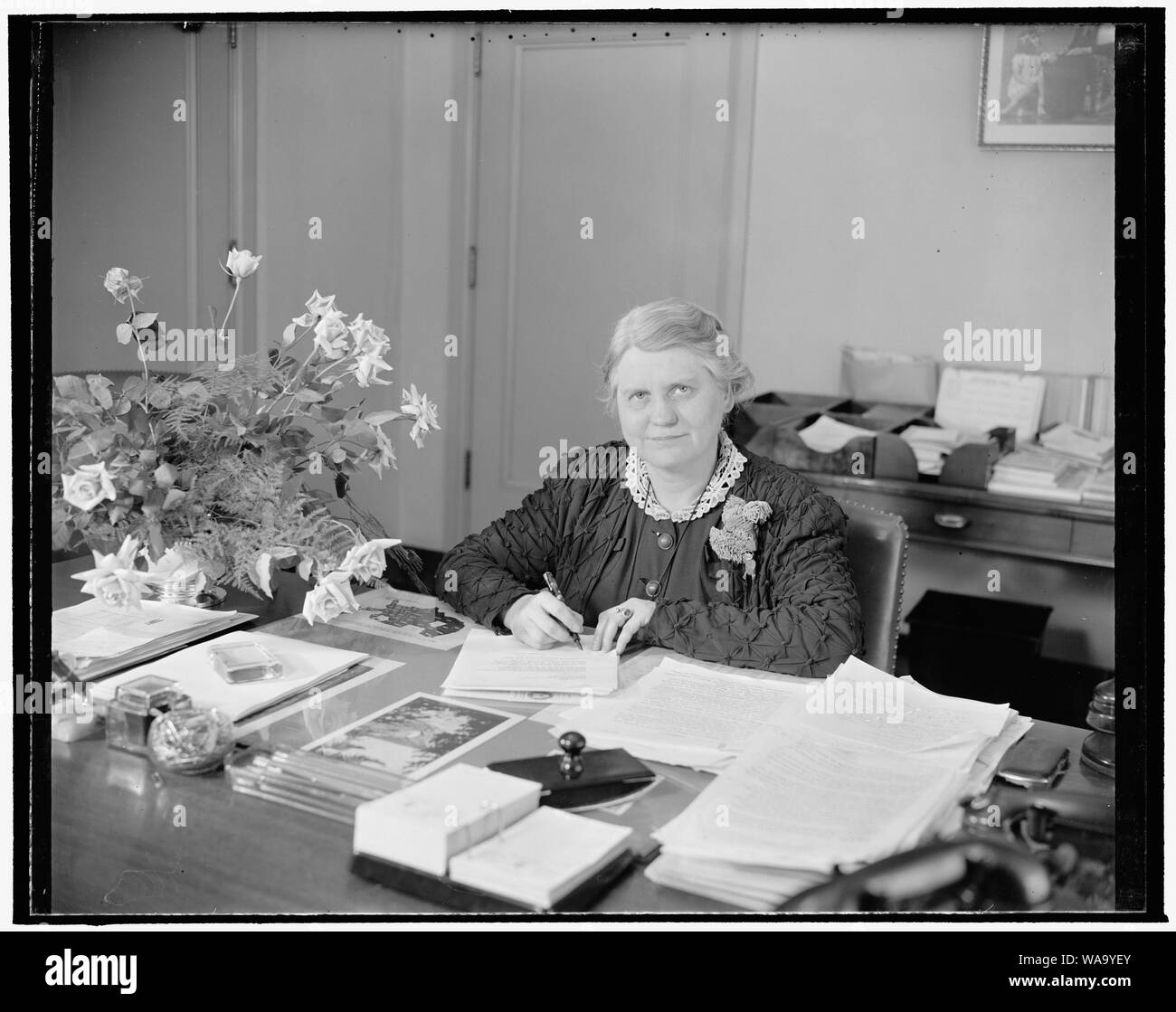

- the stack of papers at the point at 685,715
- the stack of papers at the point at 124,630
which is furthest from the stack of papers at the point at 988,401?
the stack of papers at the point at 124,630

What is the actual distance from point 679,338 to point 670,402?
0.39 ft

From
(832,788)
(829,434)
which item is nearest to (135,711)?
(832,788)

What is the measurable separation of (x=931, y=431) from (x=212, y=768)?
2.31 metres

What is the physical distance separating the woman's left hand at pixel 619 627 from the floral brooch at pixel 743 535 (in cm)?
35

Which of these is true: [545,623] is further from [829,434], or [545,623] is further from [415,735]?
[829,434]

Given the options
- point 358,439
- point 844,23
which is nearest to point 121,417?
point 358,439

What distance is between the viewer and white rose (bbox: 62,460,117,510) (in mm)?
1470

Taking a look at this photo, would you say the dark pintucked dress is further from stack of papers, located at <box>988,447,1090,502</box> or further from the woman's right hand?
stack of papers, located at <box>988,447,1090,502</box>

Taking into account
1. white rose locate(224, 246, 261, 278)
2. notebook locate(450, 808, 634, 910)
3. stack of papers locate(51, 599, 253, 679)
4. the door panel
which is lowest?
notebook locate(450, 808, 634, 910)

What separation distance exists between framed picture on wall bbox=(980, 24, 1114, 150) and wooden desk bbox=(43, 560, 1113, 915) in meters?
0.93

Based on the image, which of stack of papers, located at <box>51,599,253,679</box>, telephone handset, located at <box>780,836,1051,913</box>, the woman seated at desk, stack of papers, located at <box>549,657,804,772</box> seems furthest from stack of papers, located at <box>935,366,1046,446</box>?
stack of papers, located at <box>51,599,253,679</box>

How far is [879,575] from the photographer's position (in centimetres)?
193

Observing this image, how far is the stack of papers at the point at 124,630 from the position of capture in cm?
160
